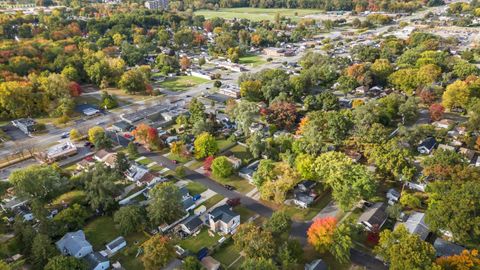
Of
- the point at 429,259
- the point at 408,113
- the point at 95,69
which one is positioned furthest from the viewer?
the point at 95,69

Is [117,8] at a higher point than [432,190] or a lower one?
higher

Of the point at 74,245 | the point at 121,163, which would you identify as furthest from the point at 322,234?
the point at 121,163

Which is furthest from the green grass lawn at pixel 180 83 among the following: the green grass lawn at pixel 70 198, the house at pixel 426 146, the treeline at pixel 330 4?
the treeline at pixel 330 4

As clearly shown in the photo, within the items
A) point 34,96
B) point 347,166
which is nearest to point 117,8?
point 34,96

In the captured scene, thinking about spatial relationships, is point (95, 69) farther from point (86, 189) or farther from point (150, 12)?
point (150, 12)

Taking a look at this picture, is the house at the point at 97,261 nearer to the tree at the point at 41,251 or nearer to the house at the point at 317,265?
the tree at the point at 41,251

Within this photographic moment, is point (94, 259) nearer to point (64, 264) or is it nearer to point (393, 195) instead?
point (64, 264)
